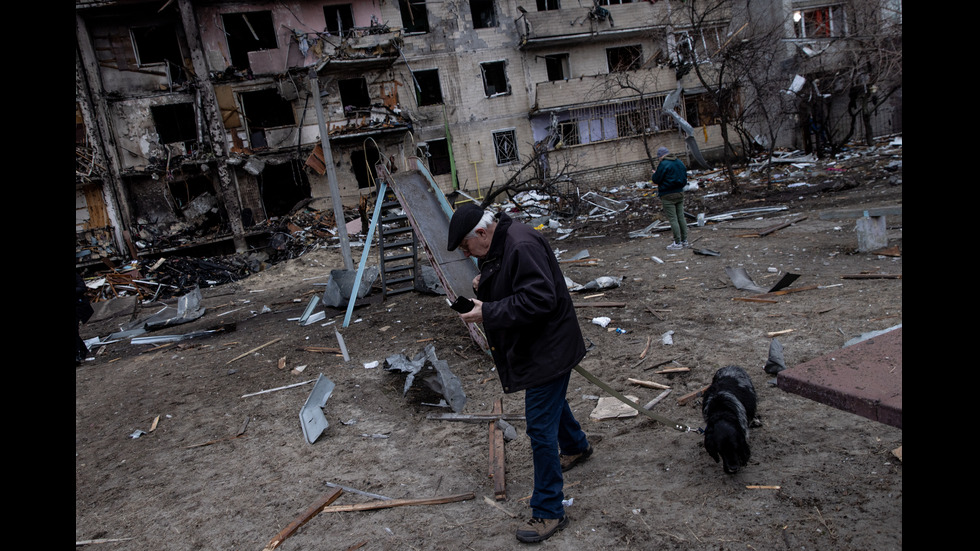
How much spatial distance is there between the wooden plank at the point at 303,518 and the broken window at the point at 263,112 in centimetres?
2246

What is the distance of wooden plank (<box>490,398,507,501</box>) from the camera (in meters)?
3.57

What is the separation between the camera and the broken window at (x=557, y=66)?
1029 inches

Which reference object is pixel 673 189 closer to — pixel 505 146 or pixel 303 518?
pixel 303 518

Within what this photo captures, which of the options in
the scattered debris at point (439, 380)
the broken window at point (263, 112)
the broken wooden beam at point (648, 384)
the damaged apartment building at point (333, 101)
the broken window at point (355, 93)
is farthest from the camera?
the broken window at point (355, 93)

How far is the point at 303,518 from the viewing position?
354 cm

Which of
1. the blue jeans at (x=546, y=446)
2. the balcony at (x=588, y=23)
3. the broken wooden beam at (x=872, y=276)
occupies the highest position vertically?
the balcony at (x=588, y=23)

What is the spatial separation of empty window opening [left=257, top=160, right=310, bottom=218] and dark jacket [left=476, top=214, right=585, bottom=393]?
74.8ft

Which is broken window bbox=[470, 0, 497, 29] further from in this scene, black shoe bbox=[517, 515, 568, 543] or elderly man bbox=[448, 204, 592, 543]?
black shoe bbox=[517, 515, 568, 543]

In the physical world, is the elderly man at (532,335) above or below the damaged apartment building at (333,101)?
below

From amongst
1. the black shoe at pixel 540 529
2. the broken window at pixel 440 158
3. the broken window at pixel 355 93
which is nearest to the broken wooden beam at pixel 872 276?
the black shoe at pixel 540 529

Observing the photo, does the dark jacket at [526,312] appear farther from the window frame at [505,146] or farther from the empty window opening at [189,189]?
the empty window opening at [189,189]
